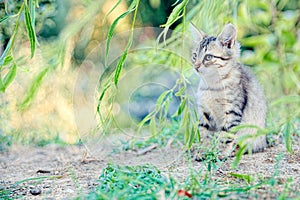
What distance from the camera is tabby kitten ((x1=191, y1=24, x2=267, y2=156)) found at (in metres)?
1.66

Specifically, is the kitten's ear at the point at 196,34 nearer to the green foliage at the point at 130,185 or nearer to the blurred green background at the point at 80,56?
the blurred green background at the point at 80,56

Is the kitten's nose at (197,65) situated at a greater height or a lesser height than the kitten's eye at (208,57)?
lesser

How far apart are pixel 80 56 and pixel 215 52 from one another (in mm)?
1987

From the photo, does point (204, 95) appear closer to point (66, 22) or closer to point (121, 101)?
point (121, 101)

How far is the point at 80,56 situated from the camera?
350cm

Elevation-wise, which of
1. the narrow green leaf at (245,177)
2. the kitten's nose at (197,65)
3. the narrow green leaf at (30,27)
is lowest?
the narrow green leaf at (245,177)

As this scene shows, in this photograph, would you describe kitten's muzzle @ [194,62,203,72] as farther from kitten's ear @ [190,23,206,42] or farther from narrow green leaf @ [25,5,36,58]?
narrow green leaf @ [25,5,36,58]

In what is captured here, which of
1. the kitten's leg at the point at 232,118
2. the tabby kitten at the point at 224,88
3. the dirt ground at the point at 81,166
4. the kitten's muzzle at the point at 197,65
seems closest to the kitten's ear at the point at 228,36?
the tabby kitten at the point at 224,88

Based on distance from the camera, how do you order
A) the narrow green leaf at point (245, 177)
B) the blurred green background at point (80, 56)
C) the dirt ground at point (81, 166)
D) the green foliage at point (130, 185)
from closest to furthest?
1. the green foliage at point (130, 185)
2. the narrow green leaf at point (245, 177)
3. the dirt ground at point (81, 166)
4. the blurred green background at point (80, 56)

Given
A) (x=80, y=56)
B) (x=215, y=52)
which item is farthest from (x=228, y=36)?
(x=80, y=56)

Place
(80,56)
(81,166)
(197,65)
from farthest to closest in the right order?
(80,56) → (81,166) → (197,65)

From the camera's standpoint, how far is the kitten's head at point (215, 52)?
5.38ft

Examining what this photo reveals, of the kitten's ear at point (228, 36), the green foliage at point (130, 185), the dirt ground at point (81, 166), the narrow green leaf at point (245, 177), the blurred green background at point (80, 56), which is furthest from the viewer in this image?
the blurred green background at point (80, 56)

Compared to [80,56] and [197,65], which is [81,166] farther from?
[80,56]
